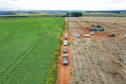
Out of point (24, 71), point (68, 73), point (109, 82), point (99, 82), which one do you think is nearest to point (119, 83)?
point (109, 82)

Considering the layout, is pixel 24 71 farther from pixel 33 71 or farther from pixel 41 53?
pixel 41 53

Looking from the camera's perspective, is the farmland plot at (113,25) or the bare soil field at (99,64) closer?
the bare soil field at (99,64)

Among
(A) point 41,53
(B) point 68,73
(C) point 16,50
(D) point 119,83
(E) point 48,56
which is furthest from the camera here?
(C) point 16,50

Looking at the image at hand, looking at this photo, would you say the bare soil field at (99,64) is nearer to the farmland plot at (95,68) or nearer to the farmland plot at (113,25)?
the farmland plot at (95,68)

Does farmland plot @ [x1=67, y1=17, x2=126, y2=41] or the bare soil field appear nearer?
the bare soil field

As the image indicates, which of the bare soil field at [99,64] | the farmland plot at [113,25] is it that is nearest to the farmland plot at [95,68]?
the bare soil field at [99,64]

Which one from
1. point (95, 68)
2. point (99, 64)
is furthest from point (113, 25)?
point (95, 68)

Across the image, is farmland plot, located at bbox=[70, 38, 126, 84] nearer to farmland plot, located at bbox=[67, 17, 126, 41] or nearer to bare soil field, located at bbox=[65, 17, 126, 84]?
bare soil field, located at bbox=[65, 17, 126, 84]

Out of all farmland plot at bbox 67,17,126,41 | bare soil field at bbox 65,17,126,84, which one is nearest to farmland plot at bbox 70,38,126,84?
bare soil field at bbox 65,17,126,84
